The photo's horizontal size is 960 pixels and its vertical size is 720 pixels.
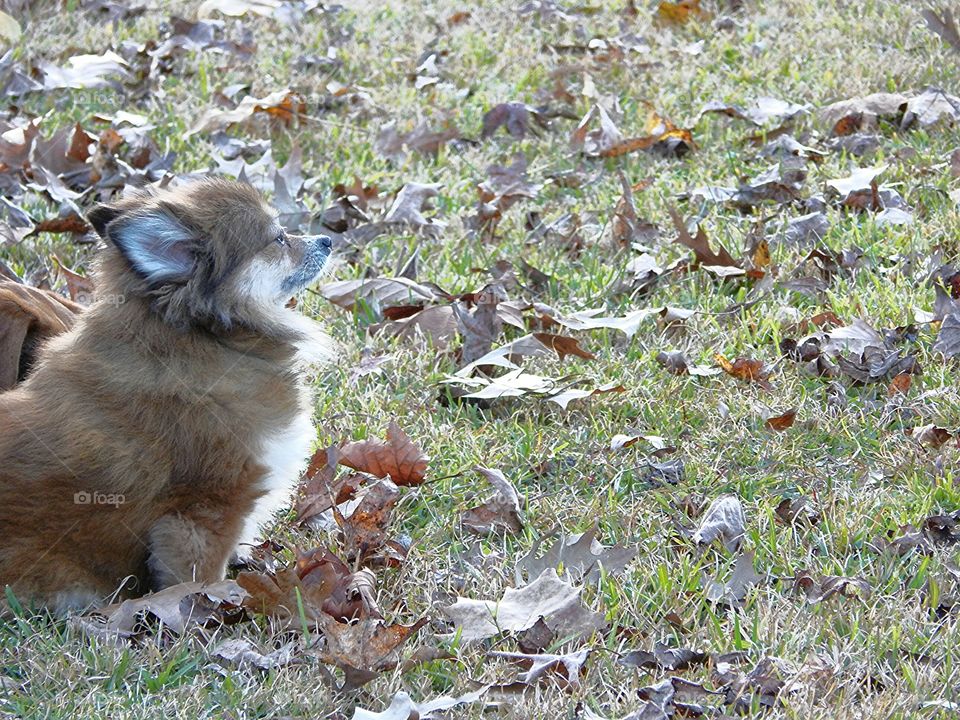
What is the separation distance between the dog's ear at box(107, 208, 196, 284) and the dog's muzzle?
42 cm

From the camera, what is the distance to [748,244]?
571 centimetres

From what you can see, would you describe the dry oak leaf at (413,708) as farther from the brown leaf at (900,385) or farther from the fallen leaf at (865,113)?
the fallen leaf at (865,113)

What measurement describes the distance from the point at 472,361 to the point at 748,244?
150cm

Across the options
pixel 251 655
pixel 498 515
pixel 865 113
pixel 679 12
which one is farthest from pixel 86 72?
pixel 251 655

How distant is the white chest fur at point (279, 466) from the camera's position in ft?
12.3

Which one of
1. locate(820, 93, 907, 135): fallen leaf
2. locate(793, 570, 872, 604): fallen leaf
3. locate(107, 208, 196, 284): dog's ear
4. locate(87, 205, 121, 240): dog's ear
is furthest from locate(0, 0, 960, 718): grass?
locate(87, 205, 121, 240): dog's ear

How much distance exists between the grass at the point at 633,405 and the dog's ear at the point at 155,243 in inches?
38.5

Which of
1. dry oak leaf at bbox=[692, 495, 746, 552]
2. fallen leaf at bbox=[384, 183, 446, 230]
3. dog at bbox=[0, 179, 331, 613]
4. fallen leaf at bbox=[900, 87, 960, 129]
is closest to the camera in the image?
dog at bbox=[0, 179, 331, 613]

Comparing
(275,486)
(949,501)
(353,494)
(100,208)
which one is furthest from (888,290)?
(100,208)

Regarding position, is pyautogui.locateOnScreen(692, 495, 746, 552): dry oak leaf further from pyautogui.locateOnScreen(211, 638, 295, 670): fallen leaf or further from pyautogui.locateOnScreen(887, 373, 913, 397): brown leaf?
pyautogui.locateOnScreen(211, 638, 295, 670): fallen leaf

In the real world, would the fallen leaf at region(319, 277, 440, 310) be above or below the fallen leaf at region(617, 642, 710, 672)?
below

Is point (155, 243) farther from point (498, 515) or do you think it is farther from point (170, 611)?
point (498, 515)

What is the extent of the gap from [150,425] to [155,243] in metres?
0.53

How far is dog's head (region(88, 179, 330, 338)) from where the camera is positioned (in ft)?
11.9
